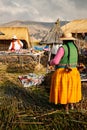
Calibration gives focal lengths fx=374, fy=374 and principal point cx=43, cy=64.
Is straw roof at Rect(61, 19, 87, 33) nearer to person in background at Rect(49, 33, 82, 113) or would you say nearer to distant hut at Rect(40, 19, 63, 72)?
distant hut at Rect(40, 19, 63, 72)

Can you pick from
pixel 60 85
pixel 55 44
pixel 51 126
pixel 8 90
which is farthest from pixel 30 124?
pixel 55 44

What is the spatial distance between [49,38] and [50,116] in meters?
7.40

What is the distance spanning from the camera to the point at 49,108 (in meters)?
7.30

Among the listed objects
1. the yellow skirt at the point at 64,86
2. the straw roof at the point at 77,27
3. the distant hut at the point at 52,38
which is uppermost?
the straw roof at the point at 77,27

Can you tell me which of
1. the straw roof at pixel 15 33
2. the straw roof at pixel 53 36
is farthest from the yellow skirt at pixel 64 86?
the straw roof at pixel 15 33

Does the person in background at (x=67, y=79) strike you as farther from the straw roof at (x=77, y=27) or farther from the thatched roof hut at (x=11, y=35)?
the straw roof at (x=77, y=27)

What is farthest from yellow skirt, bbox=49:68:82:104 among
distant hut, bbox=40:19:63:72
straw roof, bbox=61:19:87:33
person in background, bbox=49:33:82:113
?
straw roof, bbox=61:19:87:33

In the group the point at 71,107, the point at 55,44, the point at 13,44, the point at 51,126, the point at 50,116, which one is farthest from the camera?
the point at 13,44

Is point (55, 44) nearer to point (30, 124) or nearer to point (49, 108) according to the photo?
point (49, 108)

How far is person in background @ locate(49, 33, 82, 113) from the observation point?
6758 millimetres

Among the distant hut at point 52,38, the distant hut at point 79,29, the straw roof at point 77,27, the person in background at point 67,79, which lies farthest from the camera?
the straw roof at point 77,27

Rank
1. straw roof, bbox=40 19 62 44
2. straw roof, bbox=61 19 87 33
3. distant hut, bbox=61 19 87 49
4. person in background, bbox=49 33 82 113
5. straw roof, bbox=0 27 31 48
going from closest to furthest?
1. person in background, bbox=49 33 82 113
2. straw roof, bbox=40 19 62 44
3. straw roof, bbox=0 27 31 48
4. distant hut, bbox=61 19 87 49
5. straw roof, bbox=61 19 87 33

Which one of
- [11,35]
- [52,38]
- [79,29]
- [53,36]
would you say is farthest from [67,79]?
[79,29]

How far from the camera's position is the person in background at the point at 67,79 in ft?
22.2
